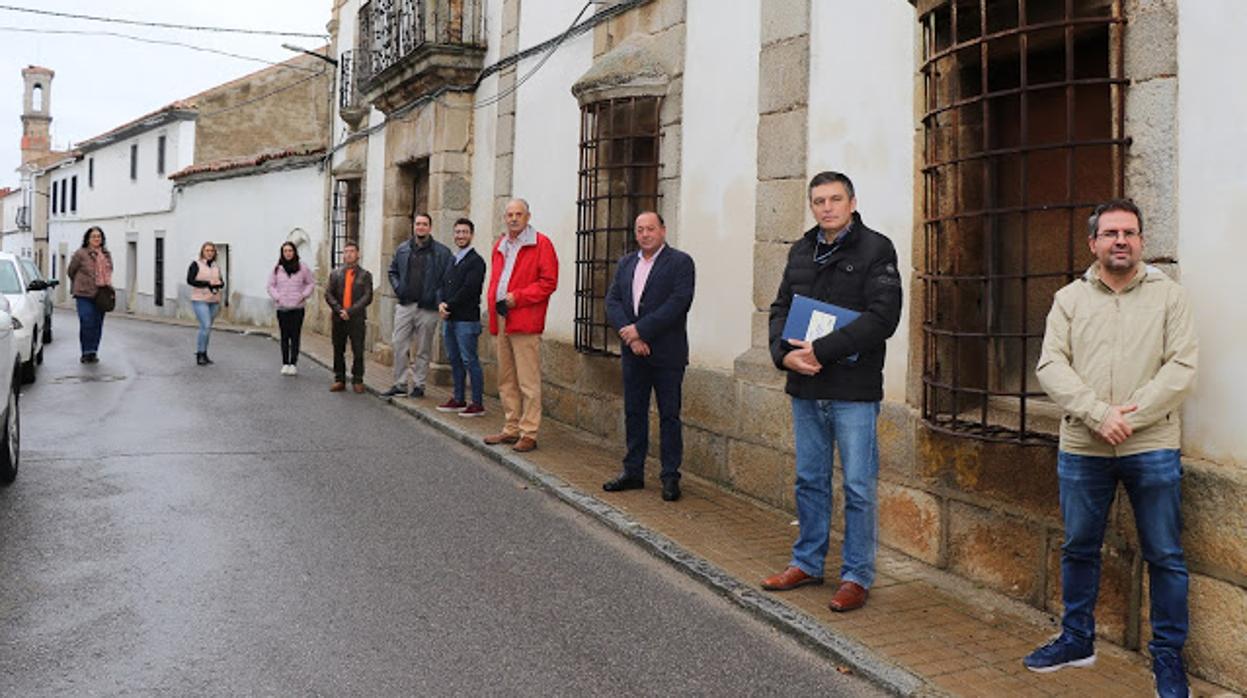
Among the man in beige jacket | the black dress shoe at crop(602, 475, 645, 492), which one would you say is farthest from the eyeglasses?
the black dress shoe at crop(602, 475, 645, 492)

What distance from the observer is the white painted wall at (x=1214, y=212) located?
344 centimetres

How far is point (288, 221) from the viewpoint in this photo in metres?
19.7

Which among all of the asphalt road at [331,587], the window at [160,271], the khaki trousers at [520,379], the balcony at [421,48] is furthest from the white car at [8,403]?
the window at [160,271]

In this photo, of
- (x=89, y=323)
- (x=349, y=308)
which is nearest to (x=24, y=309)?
(x=89, y=323)

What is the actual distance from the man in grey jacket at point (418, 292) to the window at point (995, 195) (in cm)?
580

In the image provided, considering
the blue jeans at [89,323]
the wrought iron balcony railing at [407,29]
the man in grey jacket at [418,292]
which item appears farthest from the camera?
the blue jeans at [89,323]

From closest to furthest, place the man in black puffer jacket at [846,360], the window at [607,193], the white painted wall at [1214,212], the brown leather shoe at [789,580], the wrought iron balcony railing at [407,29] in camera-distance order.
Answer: the white painted wall at [1214,212]
the man in black puffer jacket at [846,360]
the brown leather shoe at [789,580]
the window at [607,193]
the wrought iron balcony railing at [407,29]

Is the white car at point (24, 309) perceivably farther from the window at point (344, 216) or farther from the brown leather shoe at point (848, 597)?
the brown leather shoe at point (848, 597)

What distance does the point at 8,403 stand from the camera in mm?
5719

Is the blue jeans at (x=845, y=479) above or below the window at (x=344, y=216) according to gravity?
below

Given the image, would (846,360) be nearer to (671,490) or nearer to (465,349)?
(671,490)

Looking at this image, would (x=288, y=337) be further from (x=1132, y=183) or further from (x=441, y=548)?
(x=1132, y=183)

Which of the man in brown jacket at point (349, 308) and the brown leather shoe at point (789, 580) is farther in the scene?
the man in brown jacket at point (349, 308)

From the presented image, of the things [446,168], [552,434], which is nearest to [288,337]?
[446,168]
